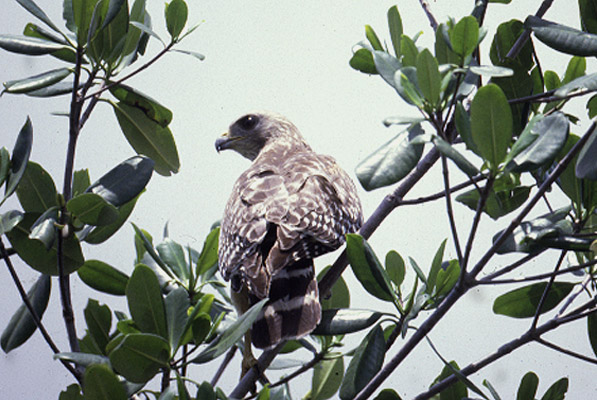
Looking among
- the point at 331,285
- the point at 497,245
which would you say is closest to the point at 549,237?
the point at 497,245

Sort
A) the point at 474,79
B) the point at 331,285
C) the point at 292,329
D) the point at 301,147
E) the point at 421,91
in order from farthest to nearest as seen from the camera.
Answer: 1. the point at 301,147
2. the point at 331,285
3. the point at 292,329
4. the point at 474,79
5. the point at 421,91

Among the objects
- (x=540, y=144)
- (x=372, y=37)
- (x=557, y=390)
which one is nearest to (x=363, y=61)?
(x=372, y=37)

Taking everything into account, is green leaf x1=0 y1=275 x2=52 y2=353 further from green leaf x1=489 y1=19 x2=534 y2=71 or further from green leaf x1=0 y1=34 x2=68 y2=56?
green leaf x1=489 y1=19 x2=534 y2=71

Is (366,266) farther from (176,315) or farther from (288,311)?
(176,315)

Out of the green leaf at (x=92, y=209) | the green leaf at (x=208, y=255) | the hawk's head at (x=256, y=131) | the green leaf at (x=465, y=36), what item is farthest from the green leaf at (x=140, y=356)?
the hawk's head at (x=256, y=131)

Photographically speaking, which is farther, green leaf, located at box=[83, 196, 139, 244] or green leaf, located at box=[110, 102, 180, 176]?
green leaf, located at box=[110, 102, 180, 176]

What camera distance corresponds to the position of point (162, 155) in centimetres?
190

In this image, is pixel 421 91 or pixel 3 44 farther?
pixel 3 44

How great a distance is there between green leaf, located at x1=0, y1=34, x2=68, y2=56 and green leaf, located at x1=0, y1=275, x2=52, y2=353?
55cm

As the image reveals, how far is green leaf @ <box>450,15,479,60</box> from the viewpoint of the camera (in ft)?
4.00

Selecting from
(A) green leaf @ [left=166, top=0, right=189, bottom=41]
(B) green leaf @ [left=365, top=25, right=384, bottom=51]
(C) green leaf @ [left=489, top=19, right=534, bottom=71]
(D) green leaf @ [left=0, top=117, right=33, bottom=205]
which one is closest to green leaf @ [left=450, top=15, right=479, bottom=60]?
(C) green leaf @ [left=489, top=19, right=534, bottom=71]

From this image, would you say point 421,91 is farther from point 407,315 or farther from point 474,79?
point 407,315

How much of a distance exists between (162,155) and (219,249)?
1.09 feet

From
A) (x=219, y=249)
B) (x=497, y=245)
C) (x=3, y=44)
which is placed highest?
(x=3, y=44)
